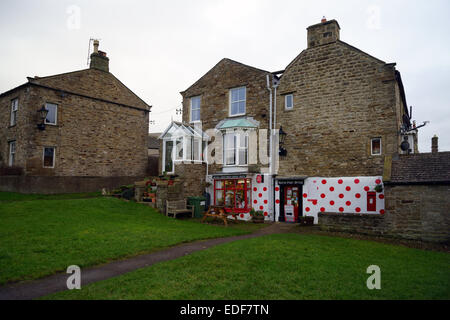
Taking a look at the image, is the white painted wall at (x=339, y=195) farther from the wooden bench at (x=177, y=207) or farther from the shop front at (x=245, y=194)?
the wooden bench at (x=177, y=207)

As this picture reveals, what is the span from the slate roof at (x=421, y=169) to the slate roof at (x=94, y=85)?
21.0 metres

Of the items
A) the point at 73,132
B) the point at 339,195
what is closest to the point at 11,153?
the point at 73,132

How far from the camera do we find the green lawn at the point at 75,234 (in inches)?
284

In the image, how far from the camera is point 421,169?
1177cm

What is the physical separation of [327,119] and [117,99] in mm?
17297

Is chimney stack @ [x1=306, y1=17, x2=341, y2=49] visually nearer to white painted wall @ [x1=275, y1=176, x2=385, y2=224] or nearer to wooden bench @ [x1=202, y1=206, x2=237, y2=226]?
white painted wall @ [x1=275, y1=176, x2=385, y2=224]

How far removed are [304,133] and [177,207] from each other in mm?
8534

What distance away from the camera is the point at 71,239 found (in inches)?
365

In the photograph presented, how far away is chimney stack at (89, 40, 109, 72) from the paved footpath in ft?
64.6

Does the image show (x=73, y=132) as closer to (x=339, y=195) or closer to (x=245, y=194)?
(x=245, y=194)

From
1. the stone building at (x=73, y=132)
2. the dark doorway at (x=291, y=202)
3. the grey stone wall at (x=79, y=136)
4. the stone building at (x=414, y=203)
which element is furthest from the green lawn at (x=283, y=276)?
the grey stone wall at (x=79, y=136)

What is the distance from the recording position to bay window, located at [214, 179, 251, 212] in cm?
1792

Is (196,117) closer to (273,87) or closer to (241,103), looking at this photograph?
(241,103)
